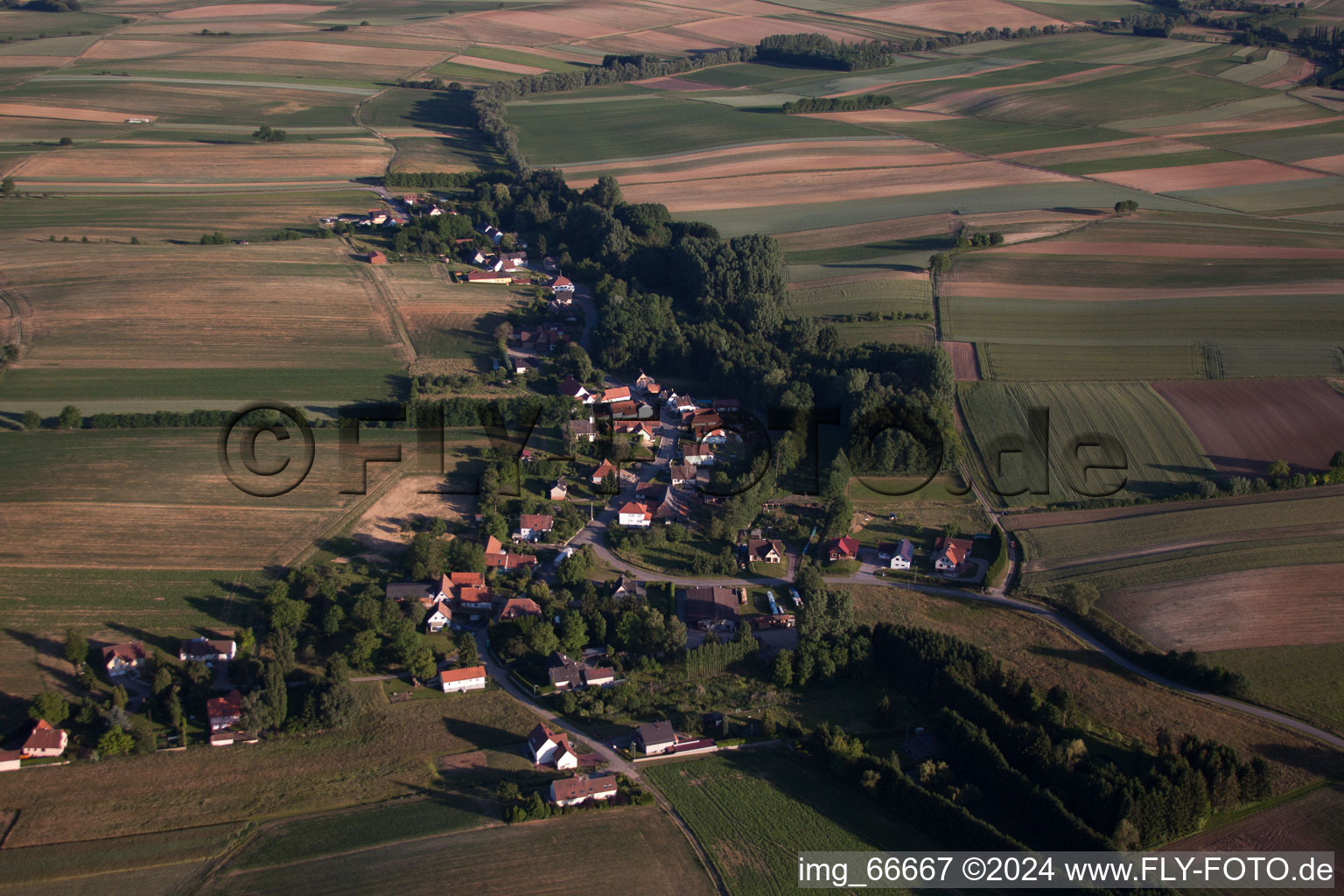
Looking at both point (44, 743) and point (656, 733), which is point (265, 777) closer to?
point (44, 743)

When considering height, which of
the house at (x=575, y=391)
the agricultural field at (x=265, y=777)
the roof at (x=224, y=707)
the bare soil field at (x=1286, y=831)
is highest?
the house at (x=575, y=391)

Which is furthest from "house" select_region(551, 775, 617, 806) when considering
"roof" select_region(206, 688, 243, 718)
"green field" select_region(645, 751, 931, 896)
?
"roof" select_region(206, 688, 243, 718)

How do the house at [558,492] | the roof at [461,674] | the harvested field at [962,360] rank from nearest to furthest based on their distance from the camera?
the roof at [461,674] → the house at [558,492] → the harvested field at [962,360]

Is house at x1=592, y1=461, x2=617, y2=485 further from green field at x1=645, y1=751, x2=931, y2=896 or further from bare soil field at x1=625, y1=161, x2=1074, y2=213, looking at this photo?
bare soil field at x1=625, y1=161, x2=1074, y2=213

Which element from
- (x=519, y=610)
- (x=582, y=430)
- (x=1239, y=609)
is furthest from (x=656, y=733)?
(x=1239, y=609)

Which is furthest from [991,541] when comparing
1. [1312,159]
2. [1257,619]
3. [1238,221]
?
[1312,159]

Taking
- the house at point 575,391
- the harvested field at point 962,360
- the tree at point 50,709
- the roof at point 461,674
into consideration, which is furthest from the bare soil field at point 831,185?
the tree at point 50,709

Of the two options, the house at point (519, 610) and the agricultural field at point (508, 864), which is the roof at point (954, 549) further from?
the agricultural field at point (508, 864)
